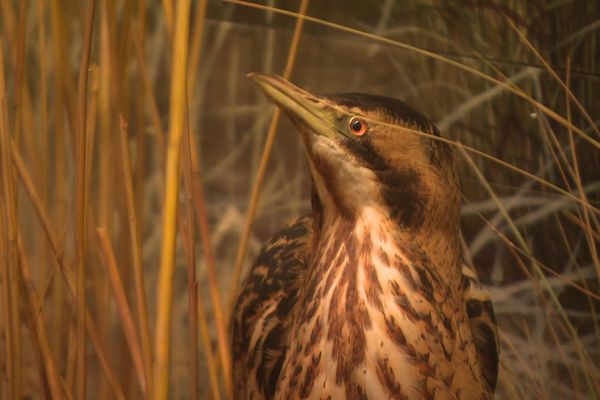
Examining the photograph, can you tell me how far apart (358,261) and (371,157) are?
95 mm

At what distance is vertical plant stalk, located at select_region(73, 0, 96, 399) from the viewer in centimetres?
60

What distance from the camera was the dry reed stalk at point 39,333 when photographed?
706 millimetres

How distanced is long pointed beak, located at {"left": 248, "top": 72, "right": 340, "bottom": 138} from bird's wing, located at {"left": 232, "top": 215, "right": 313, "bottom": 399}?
227mm

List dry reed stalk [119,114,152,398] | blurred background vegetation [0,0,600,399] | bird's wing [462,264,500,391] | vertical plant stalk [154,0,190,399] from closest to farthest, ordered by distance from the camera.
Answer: vertical plant stalk [154,0,190,399], dry reed stalk [119,114,152,398], blurred background vegetation [0,0,600,399], bird's wing [462,264,500,391]

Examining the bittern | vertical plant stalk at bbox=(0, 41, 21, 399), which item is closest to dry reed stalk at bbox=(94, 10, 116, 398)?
vertical plant stalk at bbox=(0, 41, 21, 399)

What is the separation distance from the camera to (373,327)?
65 centimetres

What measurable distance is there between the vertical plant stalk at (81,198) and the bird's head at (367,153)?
0.14 metres

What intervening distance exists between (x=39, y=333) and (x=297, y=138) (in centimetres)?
40

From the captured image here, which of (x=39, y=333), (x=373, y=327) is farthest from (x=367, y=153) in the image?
(x=39, y=333)

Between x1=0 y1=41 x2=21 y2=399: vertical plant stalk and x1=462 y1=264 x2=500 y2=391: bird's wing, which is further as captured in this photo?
x1=462 y1=264 x2=500 y2=391: bird's wing

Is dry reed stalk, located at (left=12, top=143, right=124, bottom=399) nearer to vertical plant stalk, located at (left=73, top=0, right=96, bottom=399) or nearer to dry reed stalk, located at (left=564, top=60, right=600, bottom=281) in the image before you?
vertical plant stalk, located at (left=73, top=0, right=96, bottom=399)

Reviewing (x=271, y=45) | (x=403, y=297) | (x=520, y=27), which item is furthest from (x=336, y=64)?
(x=403, y=297)

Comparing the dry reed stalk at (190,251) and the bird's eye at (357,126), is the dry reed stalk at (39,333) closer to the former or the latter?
the dry reed stalk at (190,251)

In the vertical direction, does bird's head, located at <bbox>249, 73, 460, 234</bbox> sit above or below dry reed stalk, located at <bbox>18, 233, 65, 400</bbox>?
above
